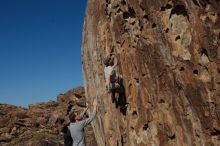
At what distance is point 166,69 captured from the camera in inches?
585

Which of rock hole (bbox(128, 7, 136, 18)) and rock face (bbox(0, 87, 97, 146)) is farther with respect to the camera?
rock face (bbox(0, 87, 97, 146))

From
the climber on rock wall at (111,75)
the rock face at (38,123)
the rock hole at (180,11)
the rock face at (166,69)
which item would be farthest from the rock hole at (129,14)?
the rock face at (38,123)

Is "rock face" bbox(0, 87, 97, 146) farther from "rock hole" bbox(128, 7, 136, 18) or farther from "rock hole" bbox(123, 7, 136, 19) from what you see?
"rock hole" bbox(128, 7, 136, 18)

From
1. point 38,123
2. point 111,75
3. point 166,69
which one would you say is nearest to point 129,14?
point 111,75

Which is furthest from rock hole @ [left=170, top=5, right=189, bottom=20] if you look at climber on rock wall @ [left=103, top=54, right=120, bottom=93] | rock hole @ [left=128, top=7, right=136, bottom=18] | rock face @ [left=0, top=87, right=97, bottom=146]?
rock face @ [left=0, top=87, right=97, bottom=146]

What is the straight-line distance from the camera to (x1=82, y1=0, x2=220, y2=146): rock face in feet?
44.4

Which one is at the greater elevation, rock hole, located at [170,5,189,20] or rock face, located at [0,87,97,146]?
rock face, located at [0,87,97,146]

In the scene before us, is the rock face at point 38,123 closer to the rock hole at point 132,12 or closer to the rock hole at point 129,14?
the rock hole at point 129,14

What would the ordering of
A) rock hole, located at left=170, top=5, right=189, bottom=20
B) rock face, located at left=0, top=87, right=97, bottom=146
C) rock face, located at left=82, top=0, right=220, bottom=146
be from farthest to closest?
1. rock face, located at left=0, top=87, right=97, bottom=146
2. rock hole, located at left=170, top=5, right=189, bottom=20
3. rock face, located at left=82, top=0, right=220, bottom=146

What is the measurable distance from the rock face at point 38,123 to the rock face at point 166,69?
25.0m

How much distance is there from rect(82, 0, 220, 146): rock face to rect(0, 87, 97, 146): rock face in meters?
25.0

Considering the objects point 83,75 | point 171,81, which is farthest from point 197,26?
point 83,75

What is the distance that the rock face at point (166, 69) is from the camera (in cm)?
1354

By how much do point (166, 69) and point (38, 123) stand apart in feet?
133
